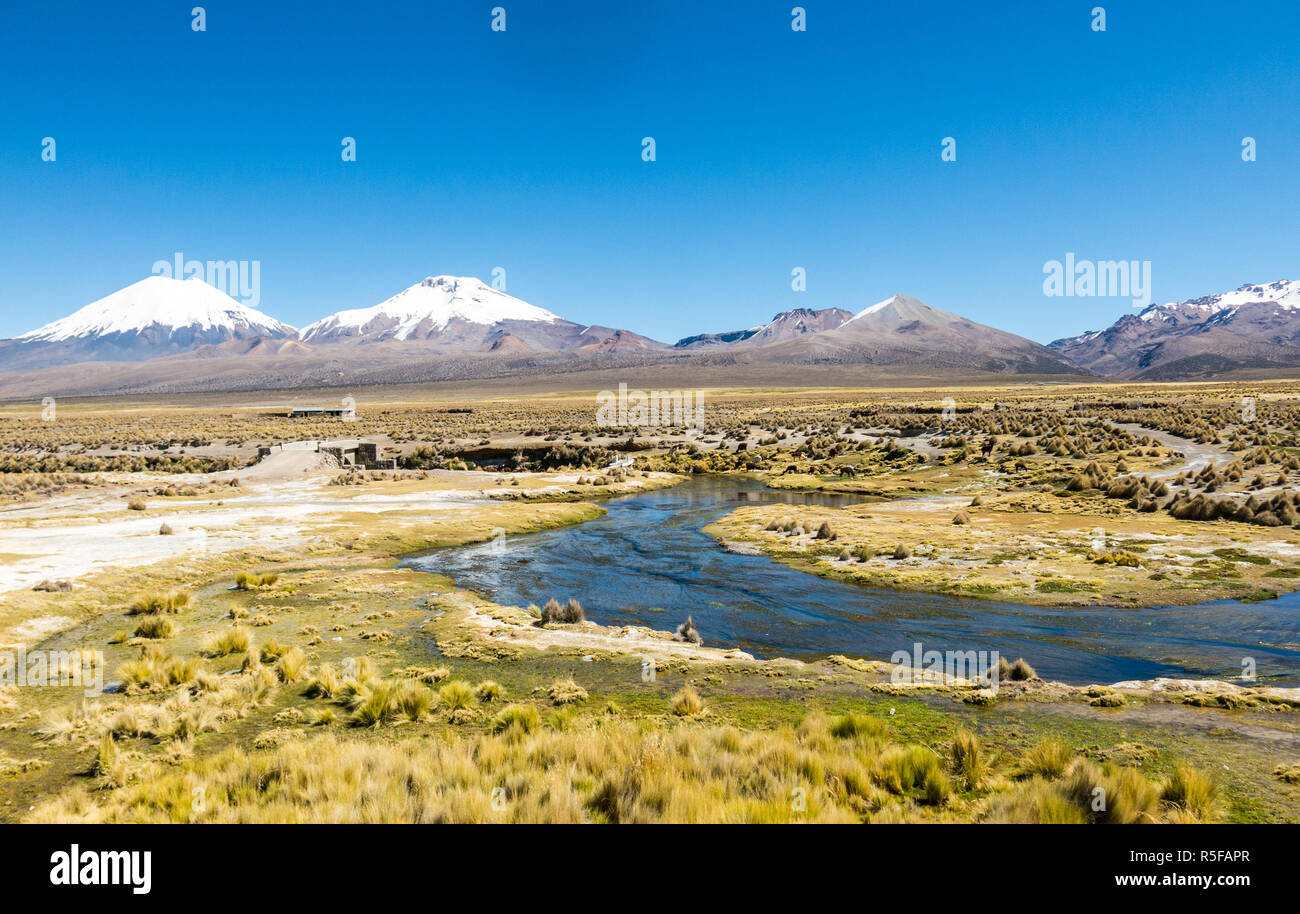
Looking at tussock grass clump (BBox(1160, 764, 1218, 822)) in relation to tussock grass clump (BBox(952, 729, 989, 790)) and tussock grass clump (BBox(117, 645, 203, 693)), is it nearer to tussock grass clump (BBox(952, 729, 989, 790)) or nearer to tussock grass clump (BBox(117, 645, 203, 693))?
tussock grass clump (BBox(952, 729, 989, 790))

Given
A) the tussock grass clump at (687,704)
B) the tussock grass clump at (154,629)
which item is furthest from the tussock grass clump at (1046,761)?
the tussock grass clump at (154,629)

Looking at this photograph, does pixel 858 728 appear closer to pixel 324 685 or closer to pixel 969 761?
pixel 969 761

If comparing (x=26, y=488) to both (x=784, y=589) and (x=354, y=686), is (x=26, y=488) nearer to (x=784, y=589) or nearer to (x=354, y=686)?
(x=354, y=686)

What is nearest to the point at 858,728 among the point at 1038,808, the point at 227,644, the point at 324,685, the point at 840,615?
the point at 1038,808

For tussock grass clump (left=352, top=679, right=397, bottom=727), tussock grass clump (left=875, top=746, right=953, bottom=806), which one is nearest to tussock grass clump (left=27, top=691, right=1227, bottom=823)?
tussock grass clump (left=875, top=746, right=953, bottom=806)
